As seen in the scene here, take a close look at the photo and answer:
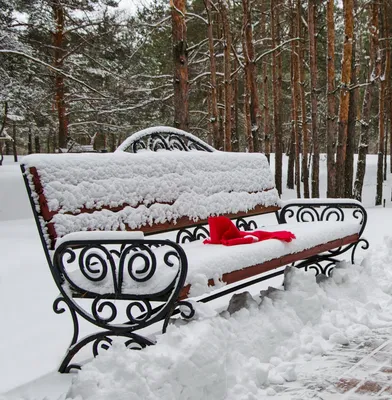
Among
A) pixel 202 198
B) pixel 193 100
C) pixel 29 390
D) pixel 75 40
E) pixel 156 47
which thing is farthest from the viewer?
pixel 193 100

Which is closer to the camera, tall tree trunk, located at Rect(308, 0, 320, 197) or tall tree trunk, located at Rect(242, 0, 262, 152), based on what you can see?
tall tree trunk, located at Rect(308, 0, 320, 197)

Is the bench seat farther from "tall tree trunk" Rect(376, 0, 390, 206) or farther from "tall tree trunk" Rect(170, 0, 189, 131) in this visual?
"tall tree trunk" Rect(376, 0, 390, 206)

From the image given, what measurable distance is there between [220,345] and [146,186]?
150 centimetres

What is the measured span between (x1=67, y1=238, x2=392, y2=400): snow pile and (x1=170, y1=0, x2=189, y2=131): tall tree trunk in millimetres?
4906

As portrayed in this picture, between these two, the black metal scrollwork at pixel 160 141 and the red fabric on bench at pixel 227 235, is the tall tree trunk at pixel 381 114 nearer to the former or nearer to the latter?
the black metal scrollwork at pixel 160 141

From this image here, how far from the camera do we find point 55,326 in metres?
3.99

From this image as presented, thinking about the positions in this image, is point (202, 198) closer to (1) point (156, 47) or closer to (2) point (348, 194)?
(2) point (348, 194)

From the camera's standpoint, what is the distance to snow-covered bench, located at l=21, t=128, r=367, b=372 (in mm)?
2863

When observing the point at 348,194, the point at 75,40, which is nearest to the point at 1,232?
the point at 348,194

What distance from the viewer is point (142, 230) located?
12.4 ft

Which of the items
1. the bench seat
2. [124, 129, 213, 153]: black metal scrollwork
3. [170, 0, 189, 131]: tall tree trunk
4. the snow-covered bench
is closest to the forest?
[170, 0, 189, 131]: tall tree trunk

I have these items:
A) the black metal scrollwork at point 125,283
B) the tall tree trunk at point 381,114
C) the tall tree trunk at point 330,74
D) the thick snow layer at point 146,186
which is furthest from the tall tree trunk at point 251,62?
the black metal scrollwork at point 125,283

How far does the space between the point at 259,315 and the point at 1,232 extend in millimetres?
7278

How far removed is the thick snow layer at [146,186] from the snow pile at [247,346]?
92cm
